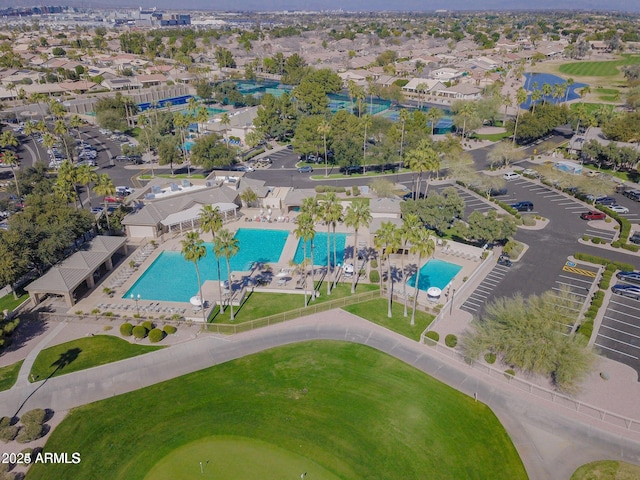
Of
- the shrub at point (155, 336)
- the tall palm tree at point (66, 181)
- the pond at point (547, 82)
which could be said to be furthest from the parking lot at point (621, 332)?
the pond at point (547, 82)

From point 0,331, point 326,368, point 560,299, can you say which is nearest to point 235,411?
point 326,368

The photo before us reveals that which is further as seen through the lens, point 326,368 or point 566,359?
point 326,368

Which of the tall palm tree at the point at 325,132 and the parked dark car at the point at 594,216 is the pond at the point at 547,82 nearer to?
the tall palm tree at the point at 325,132

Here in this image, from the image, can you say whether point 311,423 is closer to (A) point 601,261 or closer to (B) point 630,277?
(B) point 630,277

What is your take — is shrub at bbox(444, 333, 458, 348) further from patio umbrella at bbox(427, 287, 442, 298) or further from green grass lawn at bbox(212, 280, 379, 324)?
green grass lawn at bbox(212, 280, 379, 324)

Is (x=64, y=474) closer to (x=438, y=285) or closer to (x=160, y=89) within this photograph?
(x=438, y=285)

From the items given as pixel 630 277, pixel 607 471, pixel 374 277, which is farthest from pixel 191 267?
pixel 630 277

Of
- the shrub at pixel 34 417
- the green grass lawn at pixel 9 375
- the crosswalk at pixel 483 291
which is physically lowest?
the crosswalk at pixel 483 291
